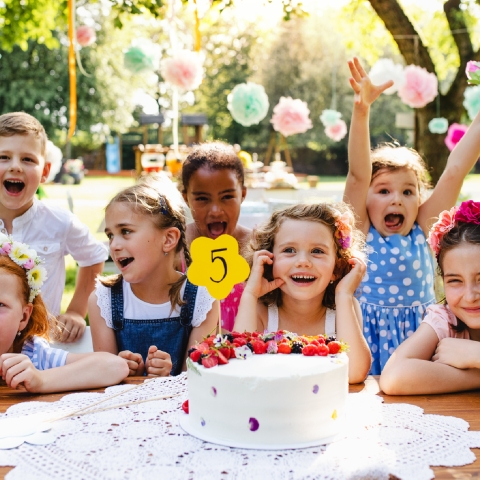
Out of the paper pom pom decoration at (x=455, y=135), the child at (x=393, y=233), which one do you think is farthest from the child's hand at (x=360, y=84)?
the paper pom pom decoration at (x=455, y=135)

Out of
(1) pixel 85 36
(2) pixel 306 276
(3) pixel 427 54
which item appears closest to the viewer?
(2) pixel 306 276

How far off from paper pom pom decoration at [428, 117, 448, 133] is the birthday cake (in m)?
5.91

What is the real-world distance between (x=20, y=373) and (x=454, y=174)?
76.0 inches

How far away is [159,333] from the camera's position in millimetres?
2359

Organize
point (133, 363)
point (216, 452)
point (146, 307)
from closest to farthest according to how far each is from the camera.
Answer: point (216, 452)
point (133, 363)
point (146, 307)

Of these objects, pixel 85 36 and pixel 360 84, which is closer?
pixel 360 84

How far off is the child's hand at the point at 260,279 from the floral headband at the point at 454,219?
0.50m

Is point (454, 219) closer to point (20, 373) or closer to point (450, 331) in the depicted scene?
point (450, 331)

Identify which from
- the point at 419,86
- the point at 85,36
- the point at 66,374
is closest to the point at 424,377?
the point at 66,374

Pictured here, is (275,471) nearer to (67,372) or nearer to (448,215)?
(67,372)

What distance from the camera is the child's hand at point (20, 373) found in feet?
5.47

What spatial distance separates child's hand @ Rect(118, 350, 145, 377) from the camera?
1919mm

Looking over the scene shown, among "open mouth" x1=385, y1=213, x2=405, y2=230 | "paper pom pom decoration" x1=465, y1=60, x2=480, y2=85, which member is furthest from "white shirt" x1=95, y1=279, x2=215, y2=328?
"paper pom pom decoration" x1=465, y1=60, x2=480, y2=85

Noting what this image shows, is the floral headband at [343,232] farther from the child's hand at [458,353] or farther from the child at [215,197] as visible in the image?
the child at [215,197]
